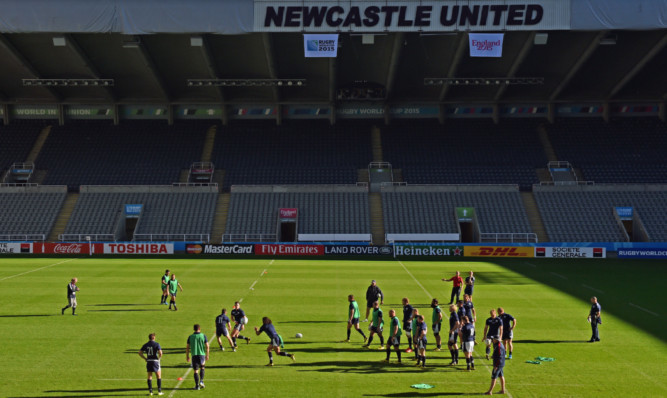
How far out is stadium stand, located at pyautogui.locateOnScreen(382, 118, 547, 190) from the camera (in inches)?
2324

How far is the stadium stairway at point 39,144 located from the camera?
61.4 metres

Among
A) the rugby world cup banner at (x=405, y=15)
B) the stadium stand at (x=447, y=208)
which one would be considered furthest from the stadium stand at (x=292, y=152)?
the rugby world cup banner at (x=405, y=15)

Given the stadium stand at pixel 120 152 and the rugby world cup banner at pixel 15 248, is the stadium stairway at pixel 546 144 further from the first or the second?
the rugby world cup banner at pixel 15 248

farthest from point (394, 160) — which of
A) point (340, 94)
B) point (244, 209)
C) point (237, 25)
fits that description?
point (237, 25)

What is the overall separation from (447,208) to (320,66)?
57.2ft

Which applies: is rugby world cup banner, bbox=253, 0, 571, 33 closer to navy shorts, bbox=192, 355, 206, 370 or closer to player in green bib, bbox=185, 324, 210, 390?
player in green bib, bbox=185, 324, 210, 390

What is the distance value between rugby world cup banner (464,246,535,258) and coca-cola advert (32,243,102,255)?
29272 mm

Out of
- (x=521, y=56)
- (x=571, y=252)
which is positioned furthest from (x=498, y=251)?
(x=521, y=56)

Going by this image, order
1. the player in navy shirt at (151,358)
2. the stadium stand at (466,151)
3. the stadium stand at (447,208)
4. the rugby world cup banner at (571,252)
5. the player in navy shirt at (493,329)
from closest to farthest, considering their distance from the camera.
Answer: the player in navy shirt at (151,358) → the player in navy shirt at (493,329) → the rugby world cup banner at (571,252) → the stadium stand at (447,208) → the stadium stand at (466,151)

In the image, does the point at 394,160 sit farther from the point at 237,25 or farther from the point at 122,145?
the point at 122,145

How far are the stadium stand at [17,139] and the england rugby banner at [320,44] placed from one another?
33.9 metres

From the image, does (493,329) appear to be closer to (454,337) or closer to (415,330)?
(454,337)

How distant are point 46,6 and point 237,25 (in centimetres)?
1410

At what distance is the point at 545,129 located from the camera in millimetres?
64500
